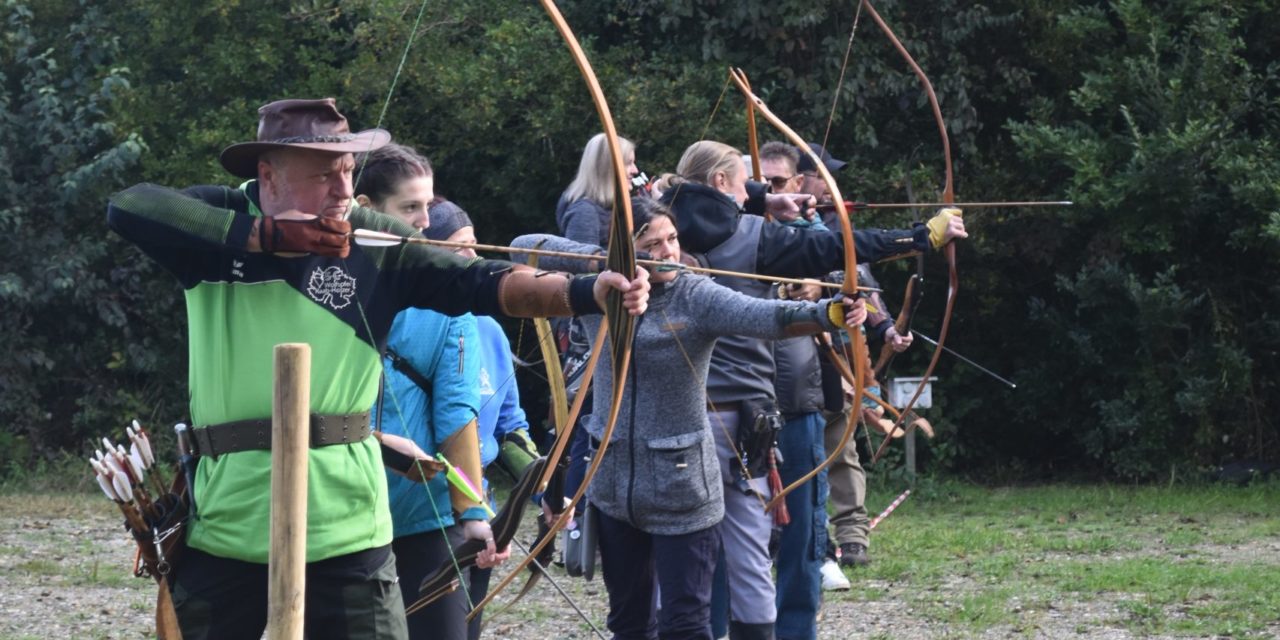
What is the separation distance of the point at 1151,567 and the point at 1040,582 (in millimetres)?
598

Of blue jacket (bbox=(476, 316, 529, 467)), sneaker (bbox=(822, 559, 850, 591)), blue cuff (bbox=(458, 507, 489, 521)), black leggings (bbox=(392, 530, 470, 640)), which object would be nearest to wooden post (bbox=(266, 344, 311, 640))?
black leggings (bbox=(392, 530, 470, 640))

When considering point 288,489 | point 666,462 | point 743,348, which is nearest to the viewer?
point 288,489

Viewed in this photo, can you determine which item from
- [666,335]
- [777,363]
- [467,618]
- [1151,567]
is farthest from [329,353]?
[1151,567]

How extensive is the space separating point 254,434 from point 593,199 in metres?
2.07

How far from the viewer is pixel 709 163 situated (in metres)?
4.67

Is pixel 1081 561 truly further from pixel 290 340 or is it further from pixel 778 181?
pixel 290 340

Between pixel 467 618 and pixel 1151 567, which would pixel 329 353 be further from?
pixel 1151 567

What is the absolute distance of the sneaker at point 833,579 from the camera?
21.3 ft

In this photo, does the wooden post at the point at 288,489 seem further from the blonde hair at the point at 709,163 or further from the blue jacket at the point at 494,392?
the blonde hair at the point at 709,163

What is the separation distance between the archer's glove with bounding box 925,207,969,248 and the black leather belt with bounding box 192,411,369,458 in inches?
93.7

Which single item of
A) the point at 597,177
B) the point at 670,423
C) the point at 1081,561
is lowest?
the point at 1081,561

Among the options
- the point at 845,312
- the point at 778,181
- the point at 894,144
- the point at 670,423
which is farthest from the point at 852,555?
Result: the point at 894,144

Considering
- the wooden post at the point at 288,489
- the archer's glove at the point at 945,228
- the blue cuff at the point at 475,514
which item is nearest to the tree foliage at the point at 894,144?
the archer's glove at the point at 945,228

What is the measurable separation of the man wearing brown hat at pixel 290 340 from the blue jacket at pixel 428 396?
0.63 meters
